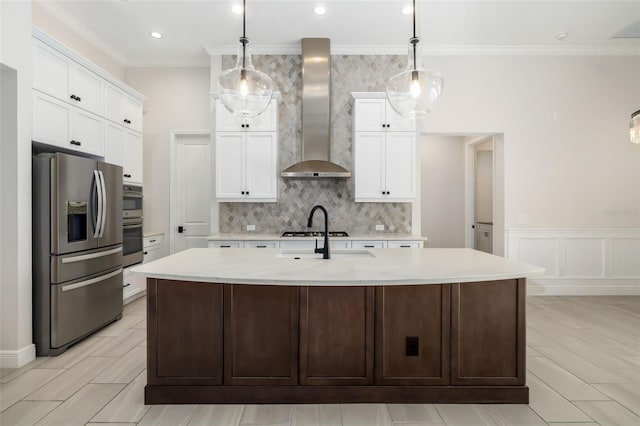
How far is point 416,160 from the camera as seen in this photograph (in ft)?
15.1

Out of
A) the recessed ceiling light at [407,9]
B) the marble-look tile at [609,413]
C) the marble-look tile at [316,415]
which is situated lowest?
the marble-look tile at [609,413]

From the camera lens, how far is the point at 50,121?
10.1 ft

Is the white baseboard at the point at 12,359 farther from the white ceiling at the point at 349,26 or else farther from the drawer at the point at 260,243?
the white ceiling at the point at 349,26

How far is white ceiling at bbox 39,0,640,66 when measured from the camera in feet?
12.5

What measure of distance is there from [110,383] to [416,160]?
394 cm

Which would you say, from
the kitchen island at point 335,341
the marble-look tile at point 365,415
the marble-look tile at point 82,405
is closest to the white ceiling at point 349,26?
the kitchen island at point 335,341

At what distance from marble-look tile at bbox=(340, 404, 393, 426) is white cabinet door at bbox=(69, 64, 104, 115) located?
142 inches

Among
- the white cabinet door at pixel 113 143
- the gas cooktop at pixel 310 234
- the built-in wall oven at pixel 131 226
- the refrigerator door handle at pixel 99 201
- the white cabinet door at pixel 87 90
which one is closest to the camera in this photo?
the refrigerator door handle at pixel 99 201

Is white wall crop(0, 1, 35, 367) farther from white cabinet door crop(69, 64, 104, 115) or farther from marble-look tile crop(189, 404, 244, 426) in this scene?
marble-look tile crop(189, 404, 244, 426)

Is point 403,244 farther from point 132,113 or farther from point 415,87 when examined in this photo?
point 132,113

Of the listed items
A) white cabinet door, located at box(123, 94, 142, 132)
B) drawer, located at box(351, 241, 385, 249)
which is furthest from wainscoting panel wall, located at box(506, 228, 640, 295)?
white cabinet door, located at box(123, 94, 142, 132)

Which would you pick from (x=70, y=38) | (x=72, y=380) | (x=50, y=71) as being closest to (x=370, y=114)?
(x=50, y=71)

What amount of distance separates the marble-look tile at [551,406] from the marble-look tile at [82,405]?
8.67ft

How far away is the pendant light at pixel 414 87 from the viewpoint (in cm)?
221
